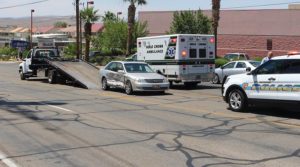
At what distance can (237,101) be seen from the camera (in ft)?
46.2

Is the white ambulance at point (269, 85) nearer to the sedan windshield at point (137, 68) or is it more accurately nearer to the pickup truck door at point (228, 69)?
the sedan windshield at point (137, 68)

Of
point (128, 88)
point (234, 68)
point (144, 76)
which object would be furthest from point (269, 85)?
point (234, 68)

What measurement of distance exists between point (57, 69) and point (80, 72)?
132 centimetres

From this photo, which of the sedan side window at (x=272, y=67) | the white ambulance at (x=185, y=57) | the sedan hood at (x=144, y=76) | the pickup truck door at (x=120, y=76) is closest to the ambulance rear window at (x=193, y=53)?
the white ambulance at (x=185, y=57)

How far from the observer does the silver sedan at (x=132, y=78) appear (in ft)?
64.3

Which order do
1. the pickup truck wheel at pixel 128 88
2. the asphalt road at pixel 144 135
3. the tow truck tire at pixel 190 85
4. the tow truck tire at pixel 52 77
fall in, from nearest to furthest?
the asphalt road at pixel 144 135 → the pickup truck wheel at pixel 128 88 → the tow truck tire at pixel 190 85 → the tow truck tire at pixel 52 77

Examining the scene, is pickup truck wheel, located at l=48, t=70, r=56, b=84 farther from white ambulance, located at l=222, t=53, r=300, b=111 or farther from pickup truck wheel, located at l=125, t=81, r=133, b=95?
white ambulance, located at l=222, t=53, r=300, b=111

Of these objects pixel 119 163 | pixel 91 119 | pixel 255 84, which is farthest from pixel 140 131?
pixel 255 84

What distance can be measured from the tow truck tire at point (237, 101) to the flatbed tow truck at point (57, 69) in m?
10.3

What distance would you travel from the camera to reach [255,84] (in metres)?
13.5

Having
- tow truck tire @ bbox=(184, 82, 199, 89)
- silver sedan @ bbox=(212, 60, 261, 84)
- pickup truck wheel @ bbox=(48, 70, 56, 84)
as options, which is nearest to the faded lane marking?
tow truck tire @ bbox=(184, 82, 199, 89)

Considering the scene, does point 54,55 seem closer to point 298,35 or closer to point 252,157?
point 252,157

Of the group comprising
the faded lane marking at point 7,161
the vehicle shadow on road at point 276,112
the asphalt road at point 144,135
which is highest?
the vehicle shadow on road at point 276,112

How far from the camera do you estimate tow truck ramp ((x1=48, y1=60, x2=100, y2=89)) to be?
945 inches
